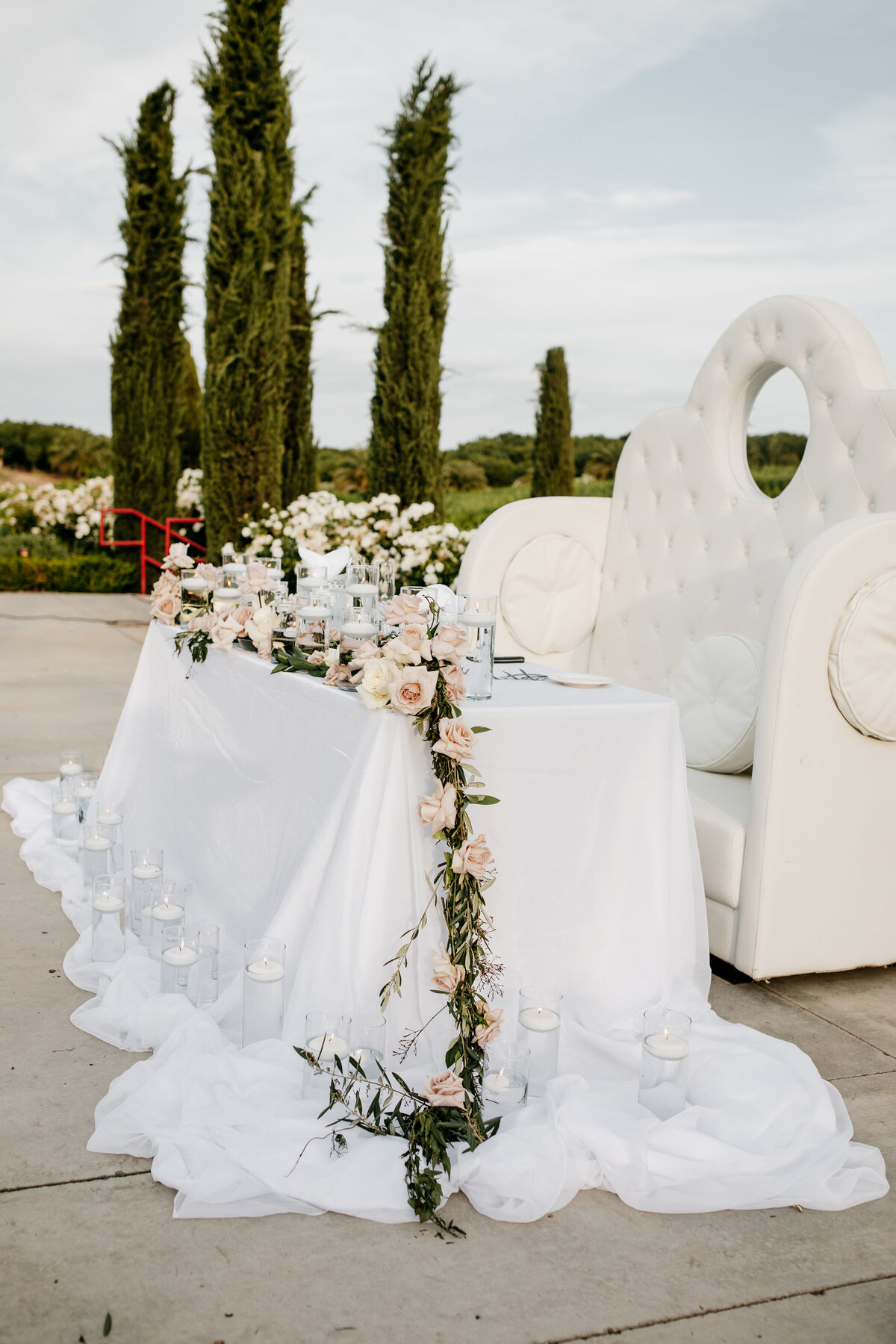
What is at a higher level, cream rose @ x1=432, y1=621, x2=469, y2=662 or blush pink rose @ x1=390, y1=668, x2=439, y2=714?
cream rose @ x1=432, y1=621, x2=469, y2=662

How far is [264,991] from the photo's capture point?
2.18 metres

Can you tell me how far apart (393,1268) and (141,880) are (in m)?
1.54

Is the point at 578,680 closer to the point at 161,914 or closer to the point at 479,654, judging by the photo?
the point at 479,654

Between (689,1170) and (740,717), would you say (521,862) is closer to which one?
→ (689,1170)

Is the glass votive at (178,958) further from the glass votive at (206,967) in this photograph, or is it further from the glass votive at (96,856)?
the glass votive at (96,856)

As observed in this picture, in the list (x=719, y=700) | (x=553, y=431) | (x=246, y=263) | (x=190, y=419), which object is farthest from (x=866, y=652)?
(x=553, y=431)

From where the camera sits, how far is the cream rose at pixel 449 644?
80.0 inches

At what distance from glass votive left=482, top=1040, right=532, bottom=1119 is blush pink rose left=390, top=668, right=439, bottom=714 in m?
0.68

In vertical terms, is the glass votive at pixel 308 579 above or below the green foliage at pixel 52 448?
below

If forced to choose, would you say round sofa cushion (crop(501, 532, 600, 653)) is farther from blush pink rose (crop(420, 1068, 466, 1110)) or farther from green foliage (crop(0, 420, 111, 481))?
green foliage (crop(0, 420, 111, 481))

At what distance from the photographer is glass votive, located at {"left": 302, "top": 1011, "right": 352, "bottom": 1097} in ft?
6.64

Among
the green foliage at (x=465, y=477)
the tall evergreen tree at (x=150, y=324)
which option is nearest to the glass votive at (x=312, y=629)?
the tall evergreen tree at (x=150, y=324)

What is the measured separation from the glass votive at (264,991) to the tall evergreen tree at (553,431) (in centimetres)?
1396

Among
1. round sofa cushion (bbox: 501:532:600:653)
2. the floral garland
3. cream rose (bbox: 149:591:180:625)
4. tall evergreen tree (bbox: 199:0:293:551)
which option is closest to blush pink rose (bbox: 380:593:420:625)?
the floral garland
